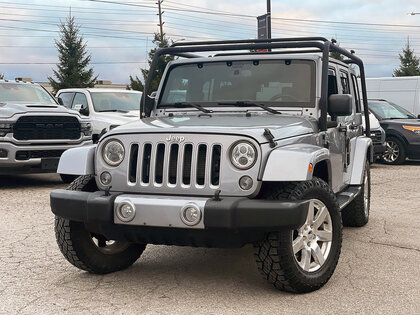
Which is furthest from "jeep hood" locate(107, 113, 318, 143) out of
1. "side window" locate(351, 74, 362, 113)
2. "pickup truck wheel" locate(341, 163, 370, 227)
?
"side window" locate(351, 74, 362, 113)

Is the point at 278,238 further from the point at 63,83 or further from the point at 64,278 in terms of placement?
the point at 63,83

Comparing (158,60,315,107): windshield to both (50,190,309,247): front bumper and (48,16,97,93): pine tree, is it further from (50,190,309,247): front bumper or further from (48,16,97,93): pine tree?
(48,16,97,93): pine tree

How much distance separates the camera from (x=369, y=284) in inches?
179

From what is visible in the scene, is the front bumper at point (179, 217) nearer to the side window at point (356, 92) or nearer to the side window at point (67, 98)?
the side window at point (356, 92)

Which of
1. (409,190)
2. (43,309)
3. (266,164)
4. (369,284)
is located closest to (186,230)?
(266,164)

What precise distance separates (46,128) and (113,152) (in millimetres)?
5948

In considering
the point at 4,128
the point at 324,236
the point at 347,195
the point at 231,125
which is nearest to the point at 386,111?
the point at 4,128

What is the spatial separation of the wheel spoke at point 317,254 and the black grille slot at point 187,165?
104cm

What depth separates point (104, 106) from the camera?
41.0 ft

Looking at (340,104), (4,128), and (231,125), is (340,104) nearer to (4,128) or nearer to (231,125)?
(231,125)

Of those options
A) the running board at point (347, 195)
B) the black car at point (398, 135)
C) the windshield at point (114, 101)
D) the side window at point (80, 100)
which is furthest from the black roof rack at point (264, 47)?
the black car at point (398, 135)

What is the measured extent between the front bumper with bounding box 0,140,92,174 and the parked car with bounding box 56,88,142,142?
1.63 m

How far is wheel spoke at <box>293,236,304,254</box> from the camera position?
13.7 feet

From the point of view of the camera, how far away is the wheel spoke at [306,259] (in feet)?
13.9
